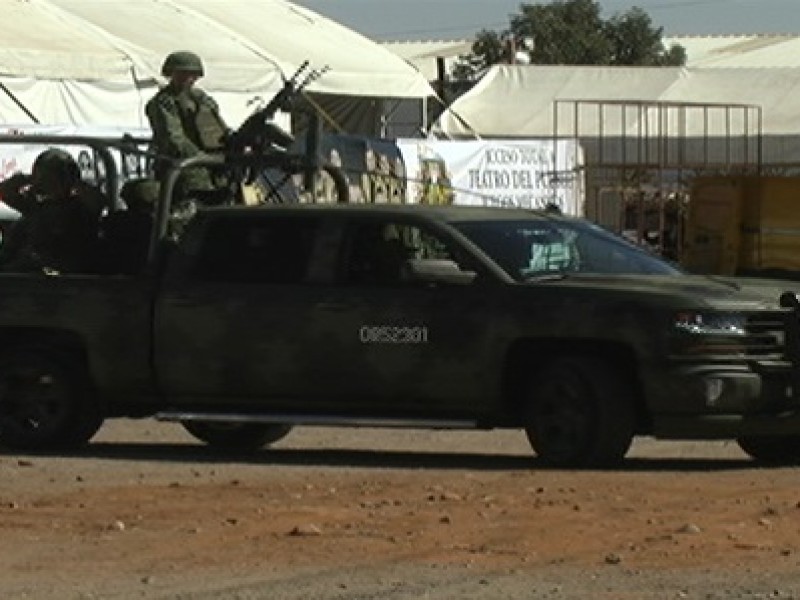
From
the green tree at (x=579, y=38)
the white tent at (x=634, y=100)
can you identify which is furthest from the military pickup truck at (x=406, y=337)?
the green tree at (x=579, y=38)

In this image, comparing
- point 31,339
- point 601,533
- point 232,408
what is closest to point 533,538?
point 601,533

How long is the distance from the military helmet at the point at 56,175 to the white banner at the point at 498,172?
530 inches

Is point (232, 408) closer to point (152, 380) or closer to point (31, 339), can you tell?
point (152, 380)

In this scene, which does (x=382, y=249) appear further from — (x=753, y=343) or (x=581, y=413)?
(x=753, y=343)

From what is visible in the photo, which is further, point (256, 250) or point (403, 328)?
point (256, 250)

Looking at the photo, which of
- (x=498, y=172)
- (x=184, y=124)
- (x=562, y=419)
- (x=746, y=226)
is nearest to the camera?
(x=562, y=419)

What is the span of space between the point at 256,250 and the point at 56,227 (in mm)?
1517

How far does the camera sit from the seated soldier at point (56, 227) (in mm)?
16547

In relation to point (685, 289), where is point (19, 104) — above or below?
above

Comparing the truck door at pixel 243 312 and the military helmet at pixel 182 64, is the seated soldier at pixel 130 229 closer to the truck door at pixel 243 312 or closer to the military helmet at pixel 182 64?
the truck door at pixel 243 312

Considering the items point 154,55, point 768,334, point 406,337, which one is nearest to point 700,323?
point 768,334

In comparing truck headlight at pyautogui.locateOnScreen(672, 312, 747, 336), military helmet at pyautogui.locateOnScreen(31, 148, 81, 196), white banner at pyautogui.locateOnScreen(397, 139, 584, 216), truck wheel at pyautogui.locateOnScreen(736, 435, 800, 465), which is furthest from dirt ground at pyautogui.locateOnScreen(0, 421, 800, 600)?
white banner at pyautogui.locateOnScreen(397, 139, 584, 216)

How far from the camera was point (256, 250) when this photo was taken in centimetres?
1580

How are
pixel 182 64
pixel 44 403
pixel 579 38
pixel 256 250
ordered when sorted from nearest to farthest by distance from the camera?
pixel 256 250
pixel 44 403
pixel 182 64
pixel 579 38
